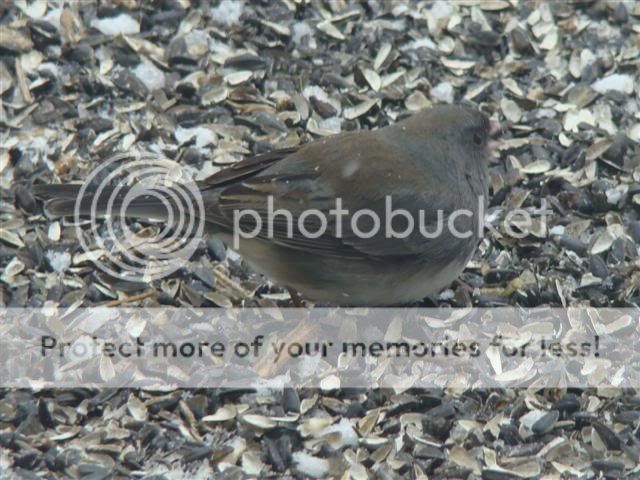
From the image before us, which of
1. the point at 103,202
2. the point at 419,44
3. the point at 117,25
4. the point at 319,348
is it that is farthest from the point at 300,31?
the point at 319,348

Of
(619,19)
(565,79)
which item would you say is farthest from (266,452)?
(619,19)

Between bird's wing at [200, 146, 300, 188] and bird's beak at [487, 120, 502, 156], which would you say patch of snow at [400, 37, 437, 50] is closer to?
bird's beak at [487, 120, 502, 156]

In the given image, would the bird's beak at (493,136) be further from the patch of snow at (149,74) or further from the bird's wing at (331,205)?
the patch of snow at (149,74)

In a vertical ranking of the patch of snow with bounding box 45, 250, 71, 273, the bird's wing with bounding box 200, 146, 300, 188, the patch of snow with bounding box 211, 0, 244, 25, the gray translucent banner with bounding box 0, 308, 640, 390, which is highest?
the patch of snow with bounding box 211, 0, 244, 25

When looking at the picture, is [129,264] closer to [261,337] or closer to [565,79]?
[261,337]
